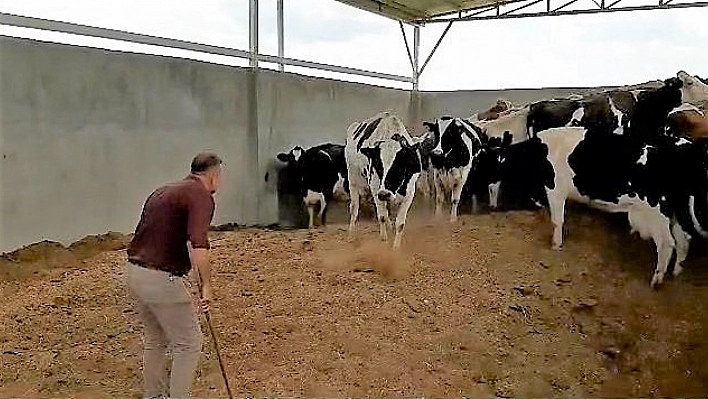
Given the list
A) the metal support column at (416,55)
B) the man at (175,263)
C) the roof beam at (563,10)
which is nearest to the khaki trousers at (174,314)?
the man at (175,263)

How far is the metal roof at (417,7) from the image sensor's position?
47.4ft

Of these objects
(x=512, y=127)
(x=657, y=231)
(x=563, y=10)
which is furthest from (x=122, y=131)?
(x=563, y=10)

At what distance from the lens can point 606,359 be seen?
20.8 ft

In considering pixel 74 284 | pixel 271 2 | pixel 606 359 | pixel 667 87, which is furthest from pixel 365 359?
pixel 271 2

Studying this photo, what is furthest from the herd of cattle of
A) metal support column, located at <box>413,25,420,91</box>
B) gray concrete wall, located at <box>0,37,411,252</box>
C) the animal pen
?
metal support column, located at <box>413,25,420,91</box>

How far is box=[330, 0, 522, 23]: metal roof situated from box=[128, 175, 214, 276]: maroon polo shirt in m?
10.0

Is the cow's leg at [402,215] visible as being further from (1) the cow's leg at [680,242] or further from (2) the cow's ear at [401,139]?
(1) the cow's leg at [680,242]

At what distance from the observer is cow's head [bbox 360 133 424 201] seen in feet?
27.0

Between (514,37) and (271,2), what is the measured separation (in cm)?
584

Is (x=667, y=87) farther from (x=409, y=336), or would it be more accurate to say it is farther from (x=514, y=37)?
(x=514, y=37)

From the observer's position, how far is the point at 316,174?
38.5 ft

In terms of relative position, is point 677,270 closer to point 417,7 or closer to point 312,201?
point 312,201

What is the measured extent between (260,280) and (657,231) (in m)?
3.60

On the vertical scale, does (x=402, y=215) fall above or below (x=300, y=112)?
below
